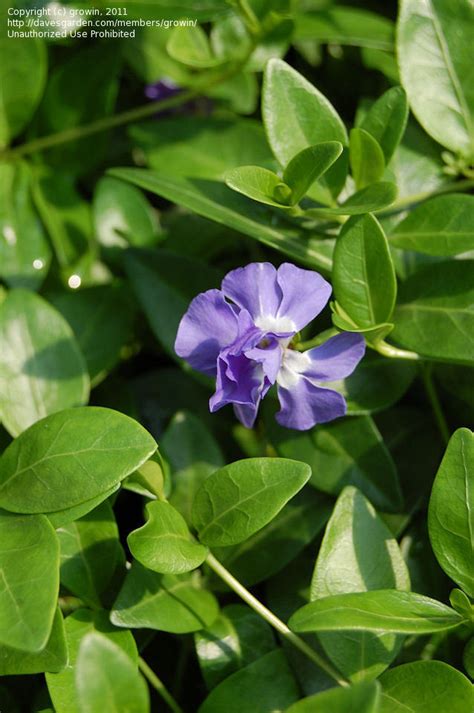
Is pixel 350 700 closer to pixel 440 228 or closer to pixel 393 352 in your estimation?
pixel 393 352

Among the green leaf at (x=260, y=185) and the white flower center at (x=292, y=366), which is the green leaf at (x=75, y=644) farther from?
the green leaf at (x=260, y=185)

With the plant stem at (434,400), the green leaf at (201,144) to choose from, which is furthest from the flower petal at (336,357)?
the green leaf at (201,144)

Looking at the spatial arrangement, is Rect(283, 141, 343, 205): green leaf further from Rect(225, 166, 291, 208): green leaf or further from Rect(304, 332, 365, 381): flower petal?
Rect(304, 332, 365, 381): flower petal

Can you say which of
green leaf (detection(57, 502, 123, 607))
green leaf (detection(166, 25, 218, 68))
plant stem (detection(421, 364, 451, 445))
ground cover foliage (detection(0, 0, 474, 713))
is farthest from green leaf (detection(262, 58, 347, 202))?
green leaf (detection(57, 502, 123, 607))

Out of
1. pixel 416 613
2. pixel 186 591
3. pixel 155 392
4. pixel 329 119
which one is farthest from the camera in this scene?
pixel 155 392

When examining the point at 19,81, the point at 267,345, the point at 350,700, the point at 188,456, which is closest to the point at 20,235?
the point at 19,81

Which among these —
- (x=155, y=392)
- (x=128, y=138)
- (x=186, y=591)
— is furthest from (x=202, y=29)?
(x=186, y=591)

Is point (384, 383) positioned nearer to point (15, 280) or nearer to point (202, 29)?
point (15, 280)
